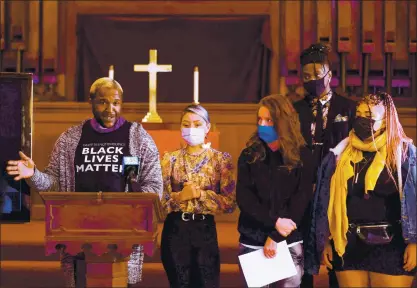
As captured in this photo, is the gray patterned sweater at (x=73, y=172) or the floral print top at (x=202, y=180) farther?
the floral print top at (x=202, y=180)

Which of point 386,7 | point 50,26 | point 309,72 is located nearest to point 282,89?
point 386,7

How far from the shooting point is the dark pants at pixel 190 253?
401cm

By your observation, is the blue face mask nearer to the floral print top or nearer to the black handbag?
the floral print top

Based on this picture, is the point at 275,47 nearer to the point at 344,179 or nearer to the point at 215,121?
the point at 215,121

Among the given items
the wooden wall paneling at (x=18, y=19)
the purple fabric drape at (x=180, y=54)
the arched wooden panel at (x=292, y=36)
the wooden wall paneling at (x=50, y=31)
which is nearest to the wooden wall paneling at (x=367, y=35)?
the arched wooden panel at (x=292, y=36)

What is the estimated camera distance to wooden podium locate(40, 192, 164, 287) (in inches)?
132

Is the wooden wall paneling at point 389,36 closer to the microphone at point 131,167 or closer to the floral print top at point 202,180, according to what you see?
the floral print top at point 202,180

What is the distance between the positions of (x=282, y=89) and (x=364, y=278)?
173 inches

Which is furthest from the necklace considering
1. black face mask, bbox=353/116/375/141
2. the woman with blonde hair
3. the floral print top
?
black face mask, bbox=353/116/375/141

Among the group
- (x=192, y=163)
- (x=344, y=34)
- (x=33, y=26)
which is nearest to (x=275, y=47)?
(x=344, y=34)

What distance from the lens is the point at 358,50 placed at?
781 cm

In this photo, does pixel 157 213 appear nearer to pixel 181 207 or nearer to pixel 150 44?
pixel 181 207

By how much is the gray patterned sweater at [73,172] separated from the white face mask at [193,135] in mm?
241

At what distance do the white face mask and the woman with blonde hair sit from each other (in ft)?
2.39
